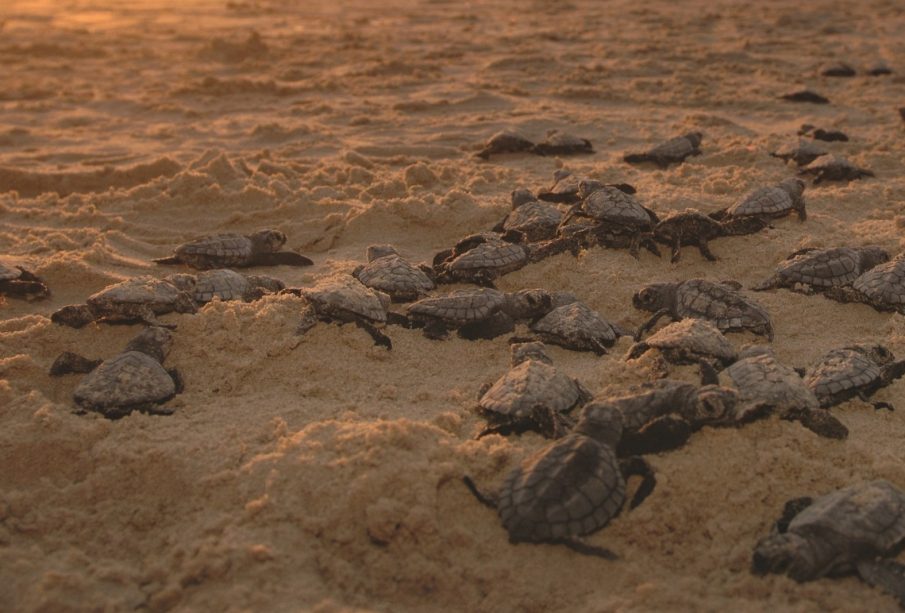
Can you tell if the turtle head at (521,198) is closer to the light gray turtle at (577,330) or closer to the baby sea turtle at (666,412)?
the light gray turtle at (577,330)

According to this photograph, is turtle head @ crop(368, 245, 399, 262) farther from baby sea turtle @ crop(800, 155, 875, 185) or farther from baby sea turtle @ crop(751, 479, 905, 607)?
baby sea turtle @ crop(800, 155, 875, 185)

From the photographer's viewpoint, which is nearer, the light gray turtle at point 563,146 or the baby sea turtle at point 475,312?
the baby sea turtle at point 475,312

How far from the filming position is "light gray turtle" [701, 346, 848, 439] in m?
3.14

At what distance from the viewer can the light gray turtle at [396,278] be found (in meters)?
4.63

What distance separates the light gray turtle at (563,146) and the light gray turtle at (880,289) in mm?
3552

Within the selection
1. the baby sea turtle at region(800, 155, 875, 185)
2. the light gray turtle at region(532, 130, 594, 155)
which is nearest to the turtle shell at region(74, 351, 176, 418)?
the light gray turtle at region(532, 130, 594, 155)

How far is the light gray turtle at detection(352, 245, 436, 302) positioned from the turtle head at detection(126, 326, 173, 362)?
1.26m

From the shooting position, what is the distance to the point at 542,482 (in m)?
2.73

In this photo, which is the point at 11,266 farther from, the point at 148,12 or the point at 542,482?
the point at 148,12

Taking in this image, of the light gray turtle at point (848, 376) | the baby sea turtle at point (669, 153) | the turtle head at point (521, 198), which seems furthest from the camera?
the baby sea turtle at point (669, 153)

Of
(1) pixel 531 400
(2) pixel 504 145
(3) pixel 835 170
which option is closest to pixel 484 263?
(1) pixel 531 400

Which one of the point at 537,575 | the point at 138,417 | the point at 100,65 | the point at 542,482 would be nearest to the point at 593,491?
the point at 542,482

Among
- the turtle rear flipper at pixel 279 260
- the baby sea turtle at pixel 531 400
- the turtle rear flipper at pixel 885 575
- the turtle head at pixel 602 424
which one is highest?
the turtle head at pixel 602 424

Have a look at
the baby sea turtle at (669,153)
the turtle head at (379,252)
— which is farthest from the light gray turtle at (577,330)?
the baby sea turtle at (669,153)
